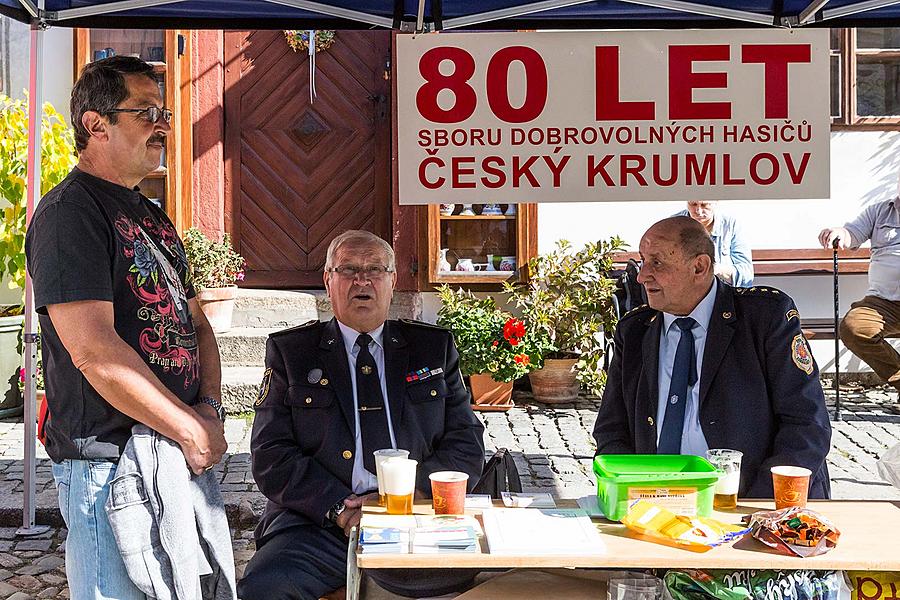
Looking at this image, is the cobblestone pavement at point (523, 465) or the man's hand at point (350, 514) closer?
the man's hand at point (350, 514)

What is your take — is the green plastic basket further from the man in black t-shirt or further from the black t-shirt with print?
the black t-shirt with print

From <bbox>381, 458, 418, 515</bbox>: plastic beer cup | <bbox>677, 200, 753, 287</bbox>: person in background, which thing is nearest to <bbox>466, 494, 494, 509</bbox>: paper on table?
<bbox>381, 458, 418, 515</bbox>: plastic beer cup

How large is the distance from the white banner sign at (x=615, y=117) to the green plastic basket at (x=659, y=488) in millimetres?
1293

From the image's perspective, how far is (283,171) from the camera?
9055 millimetres

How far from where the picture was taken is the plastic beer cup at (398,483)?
110 inches

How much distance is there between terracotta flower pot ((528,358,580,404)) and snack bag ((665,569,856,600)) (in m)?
5.33

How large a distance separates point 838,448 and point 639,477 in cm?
437

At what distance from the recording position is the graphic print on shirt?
2.73 m

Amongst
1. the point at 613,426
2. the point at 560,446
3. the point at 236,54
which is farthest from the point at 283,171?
the point at 613,426

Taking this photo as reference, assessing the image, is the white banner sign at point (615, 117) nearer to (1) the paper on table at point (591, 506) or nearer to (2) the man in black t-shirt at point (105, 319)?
(2) the man in black t-shirt at point (105, 319)

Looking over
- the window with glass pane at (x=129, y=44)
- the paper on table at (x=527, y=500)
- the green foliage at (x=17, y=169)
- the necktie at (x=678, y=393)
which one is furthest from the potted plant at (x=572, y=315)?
the paper on table at (x=527, y=500)

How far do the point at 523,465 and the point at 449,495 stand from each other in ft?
11.0

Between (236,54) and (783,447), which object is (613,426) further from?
(236,54)

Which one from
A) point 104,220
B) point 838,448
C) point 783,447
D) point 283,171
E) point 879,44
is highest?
point 879,44
